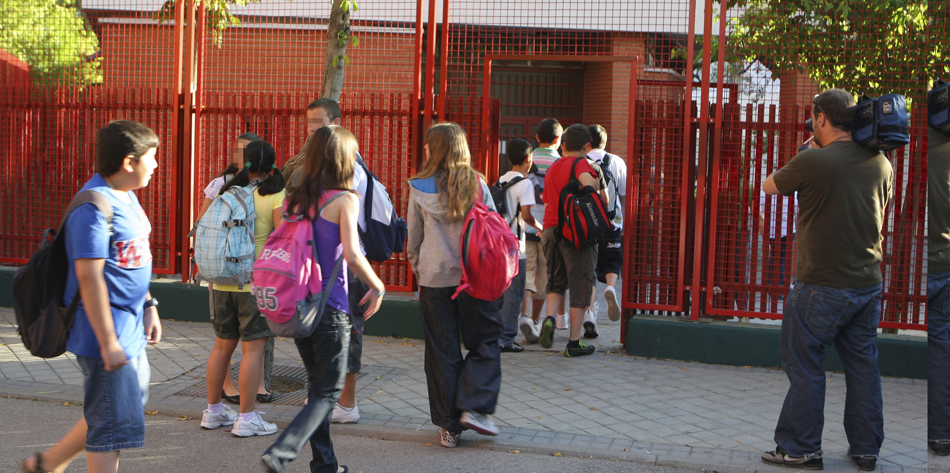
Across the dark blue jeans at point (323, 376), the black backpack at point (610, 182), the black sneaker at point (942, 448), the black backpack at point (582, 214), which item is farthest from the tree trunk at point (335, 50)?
the black sneaker at point (942, 448)

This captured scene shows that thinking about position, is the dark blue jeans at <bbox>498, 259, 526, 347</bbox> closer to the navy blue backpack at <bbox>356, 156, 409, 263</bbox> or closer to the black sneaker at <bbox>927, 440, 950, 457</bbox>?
the navy blue backpack at <bbox>356, 156, 409, 263</bbox>

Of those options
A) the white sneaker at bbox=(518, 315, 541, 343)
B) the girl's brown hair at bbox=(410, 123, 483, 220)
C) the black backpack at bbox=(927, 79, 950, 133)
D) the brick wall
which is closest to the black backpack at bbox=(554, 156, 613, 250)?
the white sneaker at bbox=(518, 315, 541, 343)

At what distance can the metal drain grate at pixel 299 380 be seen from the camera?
5801mm

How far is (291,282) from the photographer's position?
3734mm

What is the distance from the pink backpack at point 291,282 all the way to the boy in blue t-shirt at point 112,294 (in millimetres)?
515

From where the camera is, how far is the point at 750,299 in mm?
7062

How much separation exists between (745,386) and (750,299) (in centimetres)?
99

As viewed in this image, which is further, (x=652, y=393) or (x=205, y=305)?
(x=205, y=305)

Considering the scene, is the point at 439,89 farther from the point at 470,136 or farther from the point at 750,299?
the point at 750,299

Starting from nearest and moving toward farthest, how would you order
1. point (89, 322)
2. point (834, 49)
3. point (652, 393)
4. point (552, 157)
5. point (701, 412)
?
point (89, 322) → point (701, 412) → point (652, 393) → point (834, 49) → point (552, 157)

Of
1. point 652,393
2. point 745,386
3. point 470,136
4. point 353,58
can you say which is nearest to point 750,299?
point 745,386

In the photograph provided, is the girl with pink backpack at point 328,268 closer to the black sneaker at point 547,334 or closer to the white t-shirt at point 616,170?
the black sneaker at point 547,334

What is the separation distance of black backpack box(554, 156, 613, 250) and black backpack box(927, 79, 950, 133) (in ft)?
8.49

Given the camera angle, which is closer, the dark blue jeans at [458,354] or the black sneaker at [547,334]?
the dark blue jeans at [458,354]
